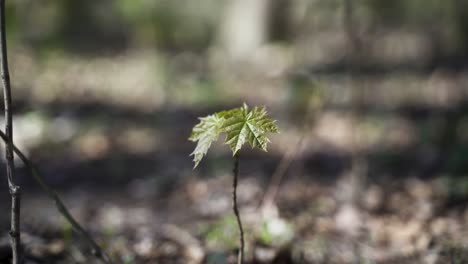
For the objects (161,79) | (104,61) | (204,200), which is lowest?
(204,200)

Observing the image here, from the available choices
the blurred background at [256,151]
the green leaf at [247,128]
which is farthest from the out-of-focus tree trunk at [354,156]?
the green leaf at [247,128]

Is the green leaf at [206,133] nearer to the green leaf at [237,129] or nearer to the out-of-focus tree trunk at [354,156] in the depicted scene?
the green leaf at [237,129]

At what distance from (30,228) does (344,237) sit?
1908 millimetres

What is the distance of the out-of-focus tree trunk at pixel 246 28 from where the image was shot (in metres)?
8.91

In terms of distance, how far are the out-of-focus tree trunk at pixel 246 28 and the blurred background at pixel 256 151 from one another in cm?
3

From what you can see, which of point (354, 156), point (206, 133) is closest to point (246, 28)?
point (354, 156)

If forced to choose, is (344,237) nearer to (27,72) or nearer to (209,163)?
(209,163)

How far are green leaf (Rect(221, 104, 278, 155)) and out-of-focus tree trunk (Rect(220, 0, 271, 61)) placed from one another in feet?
25.2

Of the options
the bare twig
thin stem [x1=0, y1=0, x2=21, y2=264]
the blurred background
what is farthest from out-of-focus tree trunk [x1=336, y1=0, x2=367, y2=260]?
thin stem [x1=0, y1=0, x2=21, y2=264]

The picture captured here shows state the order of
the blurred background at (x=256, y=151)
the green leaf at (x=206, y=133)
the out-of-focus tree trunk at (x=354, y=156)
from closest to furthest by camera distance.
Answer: the green leaf at (x=206, y=133)
the blurred background at (x=256, y=151)
the out-of-focus tree trunk at (x=354, y=156)

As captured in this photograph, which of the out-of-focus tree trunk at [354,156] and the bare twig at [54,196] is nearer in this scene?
the bare twig at [54,196]

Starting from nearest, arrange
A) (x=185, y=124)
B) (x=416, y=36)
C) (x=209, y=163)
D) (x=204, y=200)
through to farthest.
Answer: (x=204, y=200)
(x=209, y=163)
(x=185, y=124)
(x=416, y=36)

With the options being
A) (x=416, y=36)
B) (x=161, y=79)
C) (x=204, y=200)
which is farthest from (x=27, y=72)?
(x=416, y=36)

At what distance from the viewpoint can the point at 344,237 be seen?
2.73 m
